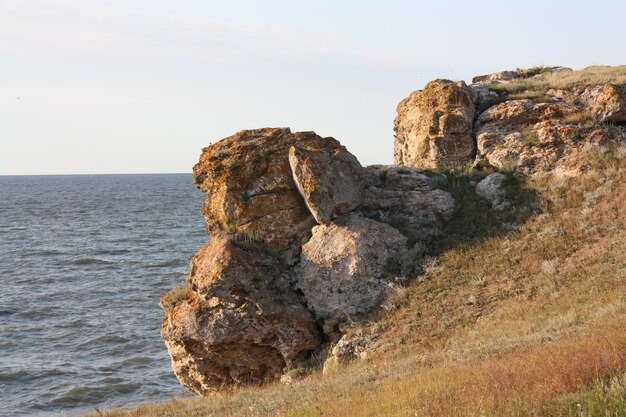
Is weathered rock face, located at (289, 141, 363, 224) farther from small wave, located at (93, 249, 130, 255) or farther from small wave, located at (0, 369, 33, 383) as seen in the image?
small wave, located at (93, 249, 130, 255)

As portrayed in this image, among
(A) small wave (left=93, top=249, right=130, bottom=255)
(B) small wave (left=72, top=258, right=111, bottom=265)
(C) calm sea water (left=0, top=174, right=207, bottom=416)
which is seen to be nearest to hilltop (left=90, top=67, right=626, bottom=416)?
(C) calm sea water (left=0, top=174, right=207, bottom=416)

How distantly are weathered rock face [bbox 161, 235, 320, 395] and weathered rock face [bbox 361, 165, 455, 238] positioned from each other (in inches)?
185

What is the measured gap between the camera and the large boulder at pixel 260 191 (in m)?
20.2

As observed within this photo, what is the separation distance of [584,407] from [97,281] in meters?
38.8

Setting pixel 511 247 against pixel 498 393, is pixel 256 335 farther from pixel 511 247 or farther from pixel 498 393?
pixel 498 393

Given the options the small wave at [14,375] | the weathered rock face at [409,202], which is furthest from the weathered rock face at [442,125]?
the small wave at [14,375]

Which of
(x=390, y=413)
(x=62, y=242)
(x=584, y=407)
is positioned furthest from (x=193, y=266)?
(x=62, y=242)

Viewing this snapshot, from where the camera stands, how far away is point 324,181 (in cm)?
1998

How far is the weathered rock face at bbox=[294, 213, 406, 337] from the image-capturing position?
18.4 meters

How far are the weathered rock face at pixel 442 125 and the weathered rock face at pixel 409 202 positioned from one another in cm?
190

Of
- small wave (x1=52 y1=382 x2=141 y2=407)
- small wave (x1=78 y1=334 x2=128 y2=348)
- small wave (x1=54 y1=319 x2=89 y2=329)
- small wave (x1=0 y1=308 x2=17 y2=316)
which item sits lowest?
small wave (x1=52 y1=382 x2=141 y2=407)

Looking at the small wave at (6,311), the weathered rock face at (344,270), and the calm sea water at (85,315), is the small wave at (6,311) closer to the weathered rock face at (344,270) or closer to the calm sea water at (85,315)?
the calm sea water at (85,315)

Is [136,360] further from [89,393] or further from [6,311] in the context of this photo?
[6,311]

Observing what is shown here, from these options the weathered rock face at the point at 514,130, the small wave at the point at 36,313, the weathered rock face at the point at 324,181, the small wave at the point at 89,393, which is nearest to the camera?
the weathered rock face at the point at 324,181
